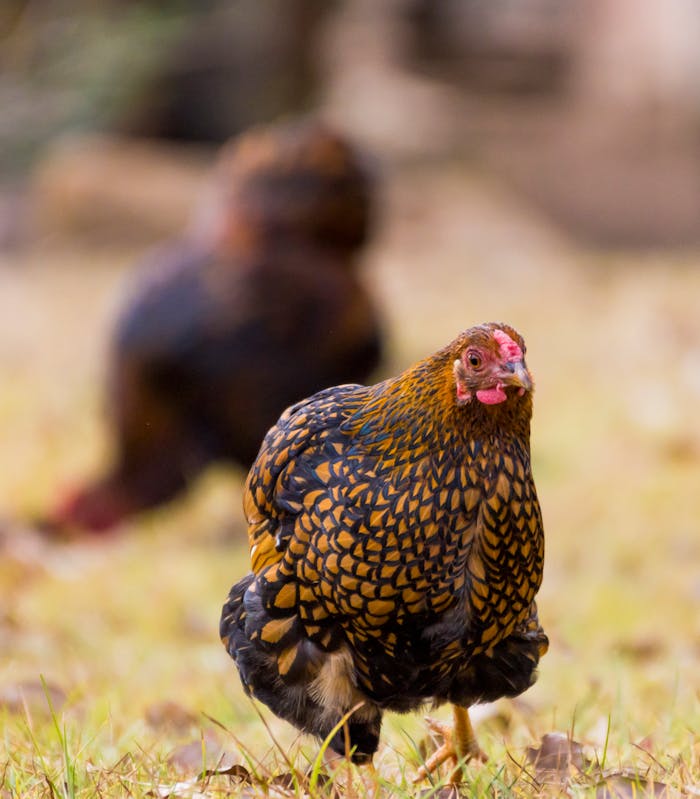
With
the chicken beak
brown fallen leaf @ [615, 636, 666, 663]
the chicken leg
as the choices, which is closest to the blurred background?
brown fallen leaf @ [615, 636, 666, 663]

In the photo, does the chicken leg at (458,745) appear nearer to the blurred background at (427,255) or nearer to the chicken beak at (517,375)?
the blurred background at (427,255)

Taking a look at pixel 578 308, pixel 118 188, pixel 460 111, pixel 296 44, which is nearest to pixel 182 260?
pixel 578 308

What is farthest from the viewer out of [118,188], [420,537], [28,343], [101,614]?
[118,188]

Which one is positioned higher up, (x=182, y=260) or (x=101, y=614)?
(x=182, y=260)

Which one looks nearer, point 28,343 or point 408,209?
point 28,343

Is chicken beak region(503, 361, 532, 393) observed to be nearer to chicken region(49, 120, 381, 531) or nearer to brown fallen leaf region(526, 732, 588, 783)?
brown fallen leaf region(526, 732, 588, 783)

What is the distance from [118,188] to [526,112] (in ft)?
15.1

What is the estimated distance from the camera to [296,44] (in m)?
13.2

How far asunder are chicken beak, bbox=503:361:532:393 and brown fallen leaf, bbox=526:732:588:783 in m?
0.71

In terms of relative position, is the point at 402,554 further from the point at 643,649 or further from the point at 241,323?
the point at 241,323

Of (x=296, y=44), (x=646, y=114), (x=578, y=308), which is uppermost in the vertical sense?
(x=296, y=44)

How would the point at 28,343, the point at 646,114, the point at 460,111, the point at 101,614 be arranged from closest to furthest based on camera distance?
the point at 101,614
the point at 28,343
the point at 646,114
the point at 460,111

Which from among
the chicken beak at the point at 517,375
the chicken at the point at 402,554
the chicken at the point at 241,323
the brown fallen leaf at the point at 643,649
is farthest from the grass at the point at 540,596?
the chicken beak at the point at 517,375

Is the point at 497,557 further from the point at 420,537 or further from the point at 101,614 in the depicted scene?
the point at 101,614
